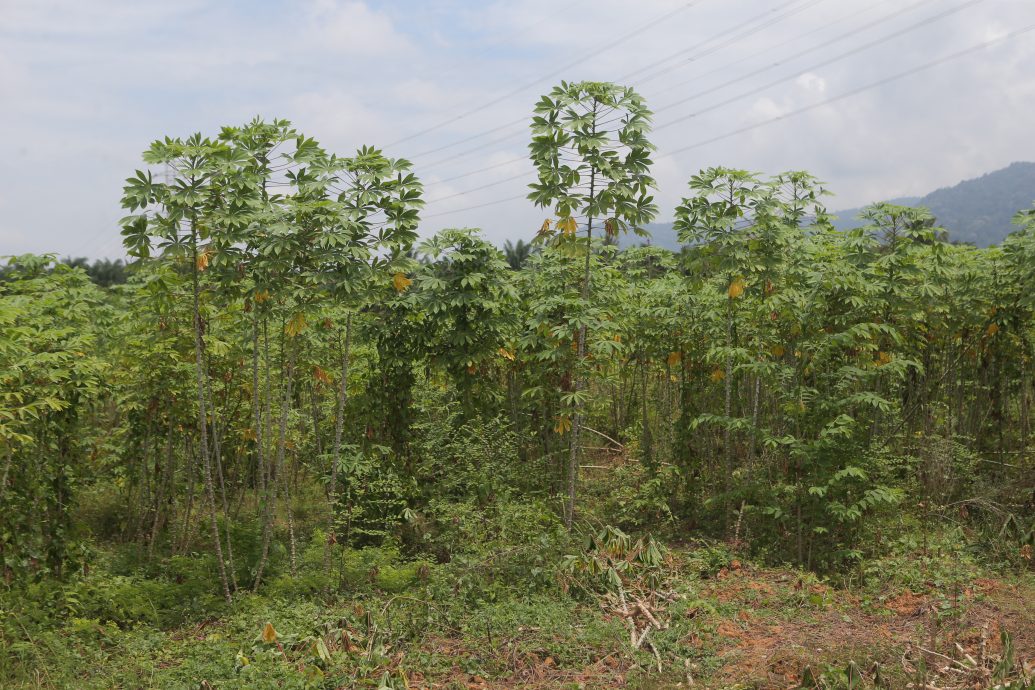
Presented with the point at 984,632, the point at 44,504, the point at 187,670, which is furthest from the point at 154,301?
the point at 984,632

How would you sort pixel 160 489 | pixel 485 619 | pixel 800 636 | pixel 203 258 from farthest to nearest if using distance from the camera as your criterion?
pixel 160 489, pixel 203 258, pixel 485 619, pixel 800 636

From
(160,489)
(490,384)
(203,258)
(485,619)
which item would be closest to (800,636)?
(485,619)

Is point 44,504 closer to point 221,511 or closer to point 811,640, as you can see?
point 221,511

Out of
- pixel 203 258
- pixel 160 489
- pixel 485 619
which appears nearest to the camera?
pixel 485 619

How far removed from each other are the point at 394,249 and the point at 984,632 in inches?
189

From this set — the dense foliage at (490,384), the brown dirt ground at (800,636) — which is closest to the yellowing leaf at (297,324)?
the dense foliage at (490,384)

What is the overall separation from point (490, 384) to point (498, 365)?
10.1 inches

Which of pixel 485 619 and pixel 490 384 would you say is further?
pixel 490 384

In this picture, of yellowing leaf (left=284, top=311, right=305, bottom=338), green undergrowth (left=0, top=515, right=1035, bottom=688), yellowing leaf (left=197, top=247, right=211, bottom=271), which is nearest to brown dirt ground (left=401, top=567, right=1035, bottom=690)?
green undergrowth (left=0, top=515, right=1035, bottom=688)

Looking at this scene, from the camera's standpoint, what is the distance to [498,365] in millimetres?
8133

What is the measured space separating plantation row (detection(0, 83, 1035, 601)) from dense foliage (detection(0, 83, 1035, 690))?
33 millimetres

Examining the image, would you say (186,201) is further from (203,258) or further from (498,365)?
(498,365)

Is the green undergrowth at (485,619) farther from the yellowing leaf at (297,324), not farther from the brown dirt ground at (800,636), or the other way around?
the yellowing leaf at (297,324)

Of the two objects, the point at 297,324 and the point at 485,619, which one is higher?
the point at 297,324
